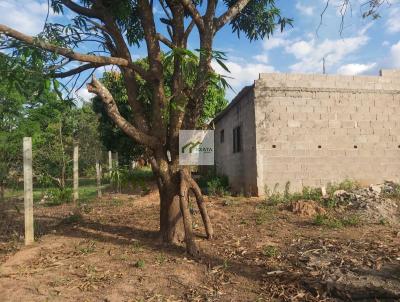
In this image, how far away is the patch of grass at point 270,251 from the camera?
5400mm

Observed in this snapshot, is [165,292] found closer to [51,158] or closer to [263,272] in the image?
[263,272]

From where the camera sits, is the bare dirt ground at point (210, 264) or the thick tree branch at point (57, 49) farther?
the thick tree branch at point (57, 49)

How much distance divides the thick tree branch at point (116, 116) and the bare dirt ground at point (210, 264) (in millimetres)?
1616

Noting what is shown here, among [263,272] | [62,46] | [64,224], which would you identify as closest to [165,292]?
[263,272]

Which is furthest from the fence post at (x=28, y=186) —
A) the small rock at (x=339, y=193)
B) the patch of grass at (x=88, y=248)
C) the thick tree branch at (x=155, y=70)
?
the small rock at (x=339, y=193)

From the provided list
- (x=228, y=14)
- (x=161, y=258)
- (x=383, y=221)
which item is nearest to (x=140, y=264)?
(x=161, y=258)

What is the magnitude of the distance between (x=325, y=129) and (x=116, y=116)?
6988 millimetres

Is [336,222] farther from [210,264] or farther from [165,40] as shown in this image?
[165,40]

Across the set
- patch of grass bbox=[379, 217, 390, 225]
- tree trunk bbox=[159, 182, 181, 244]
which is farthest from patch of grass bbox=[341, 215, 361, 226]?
tree trunk bbox=[159, 182, 181, 244]

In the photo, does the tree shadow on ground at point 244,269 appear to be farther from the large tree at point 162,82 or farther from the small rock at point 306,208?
the small rock at point 306,208

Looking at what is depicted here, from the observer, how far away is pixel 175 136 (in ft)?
19.5

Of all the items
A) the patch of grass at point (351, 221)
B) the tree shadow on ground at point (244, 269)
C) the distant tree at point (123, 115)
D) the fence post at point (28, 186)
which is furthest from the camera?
the distant tree at point (123, 115)

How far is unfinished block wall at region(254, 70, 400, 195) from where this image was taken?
34.5 ft

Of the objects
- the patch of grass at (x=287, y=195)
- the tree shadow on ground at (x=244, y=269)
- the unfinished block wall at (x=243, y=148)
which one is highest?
the unfinished block wall at (x=243, y=148)
